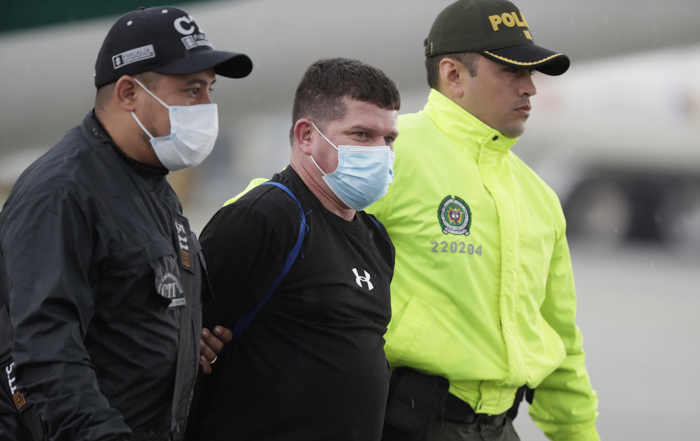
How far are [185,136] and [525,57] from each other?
136cm

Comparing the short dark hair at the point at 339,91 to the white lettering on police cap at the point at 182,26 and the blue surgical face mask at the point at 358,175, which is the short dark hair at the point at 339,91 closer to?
the blue surgical face mask at the point at 358,175

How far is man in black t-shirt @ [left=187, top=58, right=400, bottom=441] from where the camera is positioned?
2045 mm

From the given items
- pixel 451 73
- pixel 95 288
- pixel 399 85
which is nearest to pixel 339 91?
pixel 451 73

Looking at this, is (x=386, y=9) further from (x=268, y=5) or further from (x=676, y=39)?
(x=676, y=39)

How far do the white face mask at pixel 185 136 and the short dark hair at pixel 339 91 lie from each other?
0.50 m

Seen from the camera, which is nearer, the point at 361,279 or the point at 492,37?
the point at 361,279

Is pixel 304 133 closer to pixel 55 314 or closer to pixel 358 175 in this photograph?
pixel 358 175

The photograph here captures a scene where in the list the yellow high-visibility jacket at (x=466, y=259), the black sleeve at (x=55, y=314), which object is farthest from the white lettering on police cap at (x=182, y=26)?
the yellow high-visibility jacket at (x=466, y=259)

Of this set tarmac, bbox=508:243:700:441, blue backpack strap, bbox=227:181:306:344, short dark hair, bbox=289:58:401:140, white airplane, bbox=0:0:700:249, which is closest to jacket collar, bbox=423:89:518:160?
short dark hair, bbox=289:58:401:140

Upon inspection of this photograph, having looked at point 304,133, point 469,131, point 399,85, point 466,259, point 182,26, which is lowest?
point 399,85

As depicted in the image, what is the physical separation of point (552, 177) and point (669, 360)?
1.18 metres

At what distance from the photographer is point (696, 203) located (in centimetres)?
514

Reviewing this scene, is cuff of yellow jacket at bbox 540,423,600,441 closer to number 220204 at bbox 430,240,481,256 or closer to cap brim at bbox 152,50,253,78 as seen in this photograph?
number 220204 at bbox 430,240,481,256

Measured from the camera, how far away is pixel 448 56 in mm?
2879
